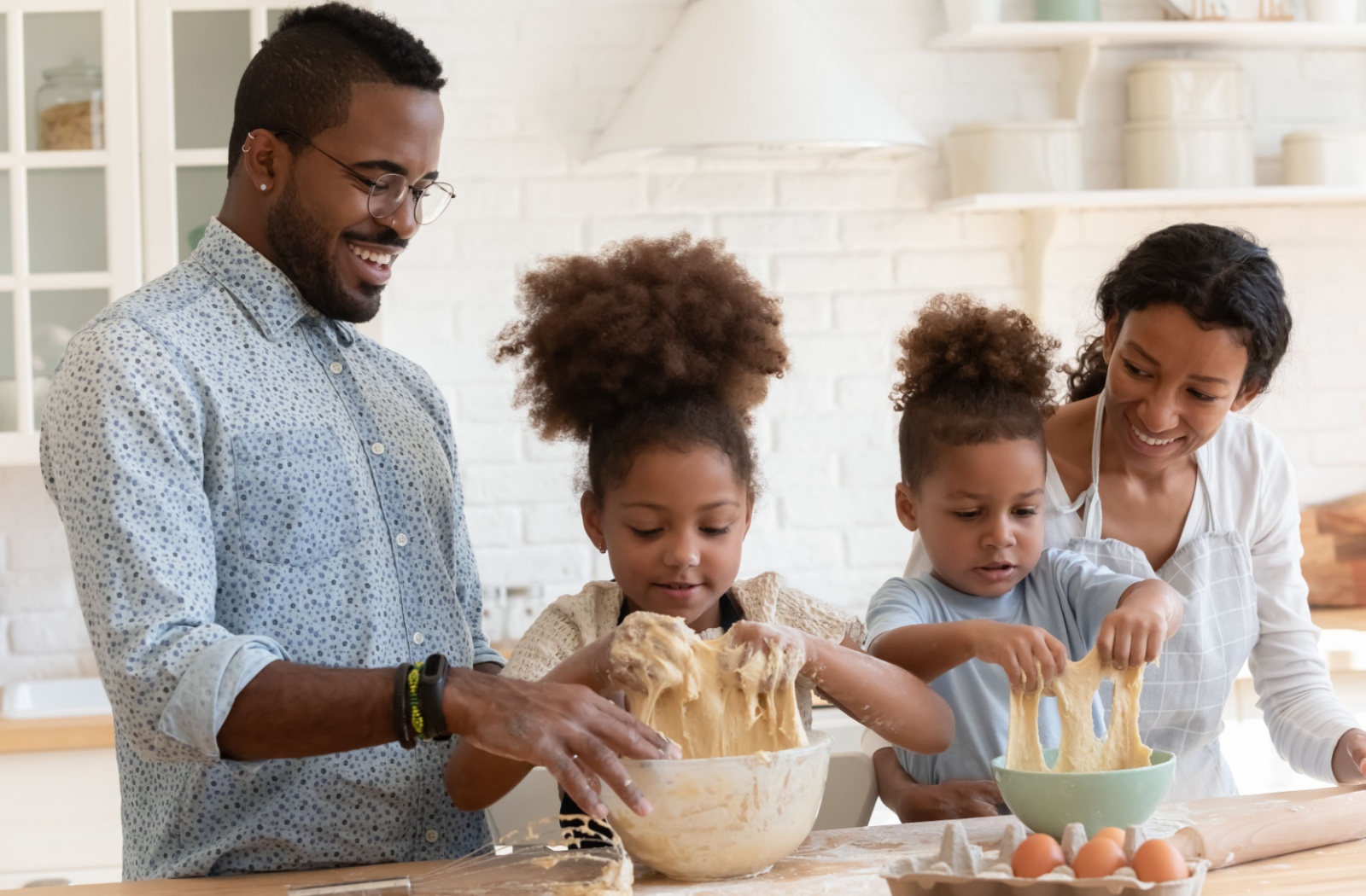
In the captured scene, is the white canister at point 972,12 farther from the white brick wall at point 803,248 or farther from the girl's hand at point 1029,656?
the girl's hand at point 1029,656

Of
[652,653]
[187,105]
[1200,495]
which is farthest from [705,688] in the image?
[187,105]

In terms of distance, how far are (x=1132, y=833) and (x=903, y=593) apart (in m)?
0.52

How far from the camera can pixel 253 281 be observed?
127 centimetres

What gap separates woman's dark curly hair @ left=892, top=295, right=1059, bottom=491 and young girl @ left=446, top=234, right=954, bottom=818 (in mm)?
182

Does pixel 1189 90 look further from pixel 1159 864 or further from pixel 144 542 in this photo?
pixel 144 542

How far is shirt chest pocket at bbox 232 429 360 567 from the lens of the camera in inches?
45.9

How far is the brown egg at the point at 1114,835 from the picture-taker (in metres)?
0.93

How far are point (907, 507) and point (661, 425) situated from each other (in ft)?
1.08

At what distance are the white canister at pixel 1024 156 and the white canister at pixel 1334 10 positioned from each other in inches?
12.0

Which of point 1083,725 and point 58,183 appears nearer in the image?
point 1083,725

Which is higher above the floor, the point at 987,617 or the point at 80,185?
the point at 80,185

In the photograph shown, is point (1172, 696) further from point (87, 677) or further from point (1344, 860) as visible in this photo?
point (87, 677)

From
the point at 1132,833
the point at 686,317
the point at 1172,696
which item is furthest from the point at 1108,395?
the point at 1132,833

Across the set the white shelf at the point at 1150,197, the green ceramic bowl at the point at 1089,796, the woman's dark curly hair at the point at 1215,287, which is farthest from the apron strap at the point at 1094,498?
the white shelf at the point at 1150,197
